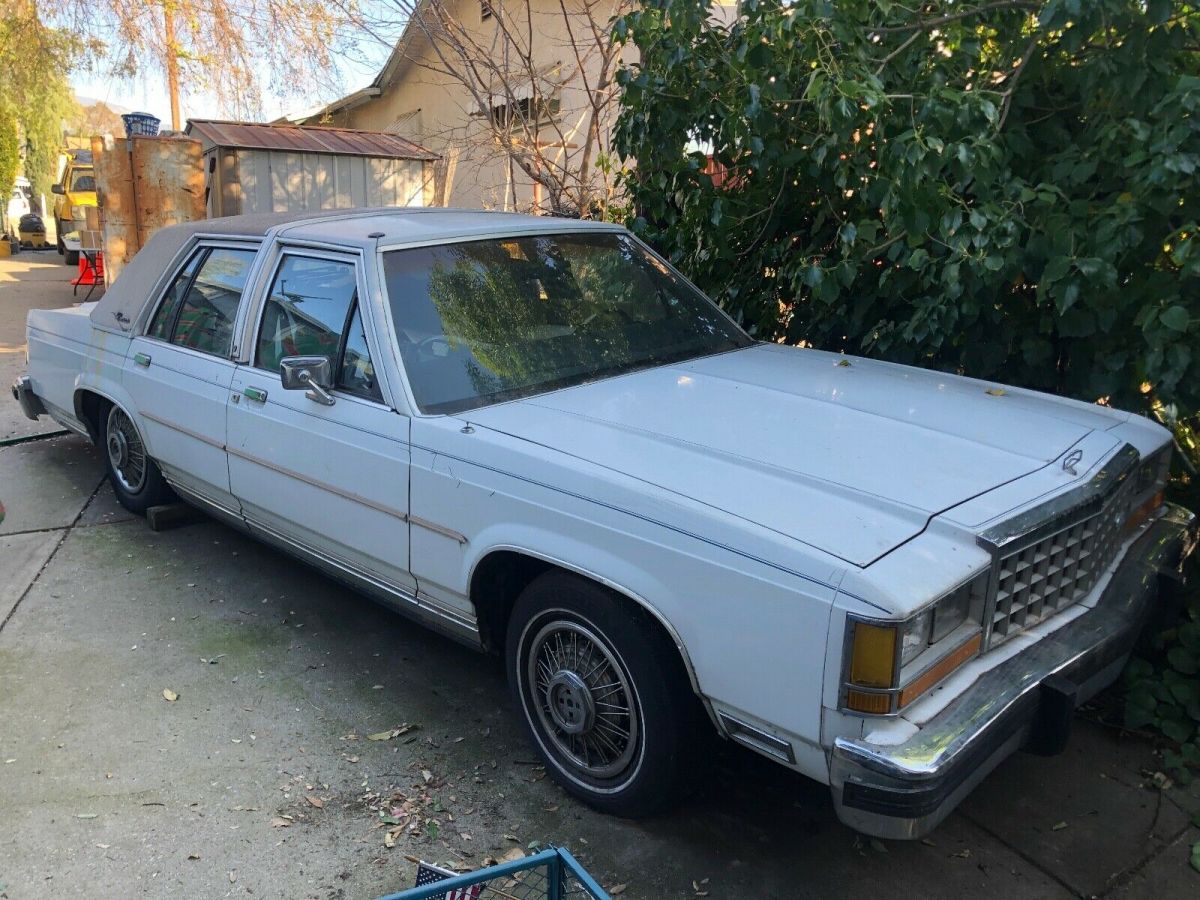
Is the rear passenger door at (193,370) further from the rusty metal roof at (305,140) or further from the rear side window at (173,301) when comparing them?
the rusty metal roof at (305,140)

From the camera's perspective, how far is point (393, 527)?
Answer: 135 inches

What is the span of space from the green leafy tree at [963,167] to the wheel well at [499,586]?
2090mm

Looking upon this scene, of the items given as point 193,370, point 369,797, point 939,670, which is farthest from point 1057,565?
point 193,370

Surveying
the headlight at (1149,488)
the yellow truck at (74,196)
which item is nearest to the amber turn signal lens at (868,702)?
the headlight at (1149,488)

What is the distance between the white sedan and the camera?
237cm

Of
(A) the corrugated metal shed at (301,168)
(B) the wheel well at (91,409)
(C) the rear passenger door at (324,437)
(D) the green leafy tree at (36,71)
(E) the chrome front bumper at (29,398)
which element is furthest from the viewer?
(D) the green leafy tree at (36,71)

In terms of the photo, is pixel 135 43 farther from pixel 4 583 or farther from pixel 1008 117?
pixel 1008 117

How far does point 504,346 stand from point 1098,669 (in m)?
2.20

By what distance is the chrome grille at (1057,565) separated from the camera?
8.58ft

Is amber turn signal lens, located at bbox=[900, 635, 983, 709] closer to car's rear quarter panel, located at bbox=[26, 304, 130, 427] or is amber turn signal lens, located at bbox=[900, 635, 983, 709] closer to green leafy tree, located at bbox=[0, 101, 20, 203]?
car's rear quarter panel, located at bbox=[26, 304, 130, 427]

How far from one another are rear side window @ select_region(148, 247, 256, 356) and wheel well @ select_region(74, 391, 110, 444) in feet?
2.96

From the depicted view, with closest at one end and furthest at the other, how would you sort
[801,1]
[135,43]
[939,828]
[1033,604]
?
1. [1033,604]
2. [939,828]
3. [801,1]
4. [135,43]

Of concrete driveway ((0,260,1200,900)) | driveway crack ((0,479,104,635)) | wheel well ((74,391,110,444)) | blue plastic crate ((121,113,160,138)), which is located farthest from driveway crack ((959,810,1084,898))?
blue plastic crate ((121,113,160,138))

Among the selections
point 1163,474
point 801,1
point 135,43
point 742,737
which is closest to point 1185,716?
point 1163,474
